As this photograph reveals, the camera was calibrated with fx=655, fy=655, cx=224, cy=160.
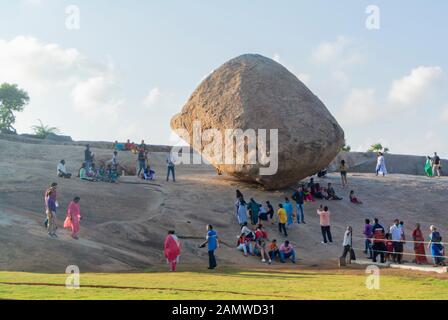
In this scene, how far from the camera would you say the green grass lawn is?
11.4 m

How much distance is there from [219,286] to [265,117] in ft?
46.9

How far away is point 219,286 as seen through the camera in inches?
527

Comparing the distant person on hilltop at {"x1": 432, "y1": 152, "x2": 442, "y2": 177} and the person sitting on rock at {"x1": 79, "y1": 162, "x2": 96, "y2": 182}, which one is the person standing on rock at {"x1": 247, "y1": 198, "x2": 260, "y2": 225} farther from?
the distant person on hilltop at {"x1": 432, "y1": 152, "x2": 442, "y2": 177}

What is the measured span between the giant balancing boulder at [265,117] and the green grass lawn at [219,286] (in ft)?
33.4

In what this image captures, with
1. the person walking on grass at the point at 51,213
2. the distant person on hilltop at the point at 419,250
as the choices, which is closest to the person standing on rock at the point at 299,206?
the distant person on hilltop at the point at 419,250

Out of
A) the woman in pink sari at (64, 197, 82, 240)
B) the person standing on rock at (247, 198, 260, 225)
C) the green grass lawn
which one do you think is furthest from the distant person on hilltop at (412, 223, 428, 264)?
the woman in pink sari at (64, 197, 82, 240)

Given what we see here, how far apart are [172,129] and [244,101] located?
425 cm

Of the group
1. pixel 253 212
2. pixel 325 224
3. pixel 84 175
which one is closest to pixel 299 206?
pixel 253 212

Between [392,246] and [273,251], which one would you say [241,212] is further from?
[392,246]

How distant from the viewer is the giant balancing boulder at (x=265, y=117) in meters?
26.8

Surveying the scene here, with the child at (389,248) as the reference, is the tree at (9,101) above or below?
above

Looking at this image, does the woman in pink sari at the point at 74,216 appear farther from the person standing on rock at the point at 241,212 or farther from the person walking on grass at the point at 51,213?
the person standing on rock at the point at 241,212

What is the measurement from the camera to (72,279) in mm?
13523
